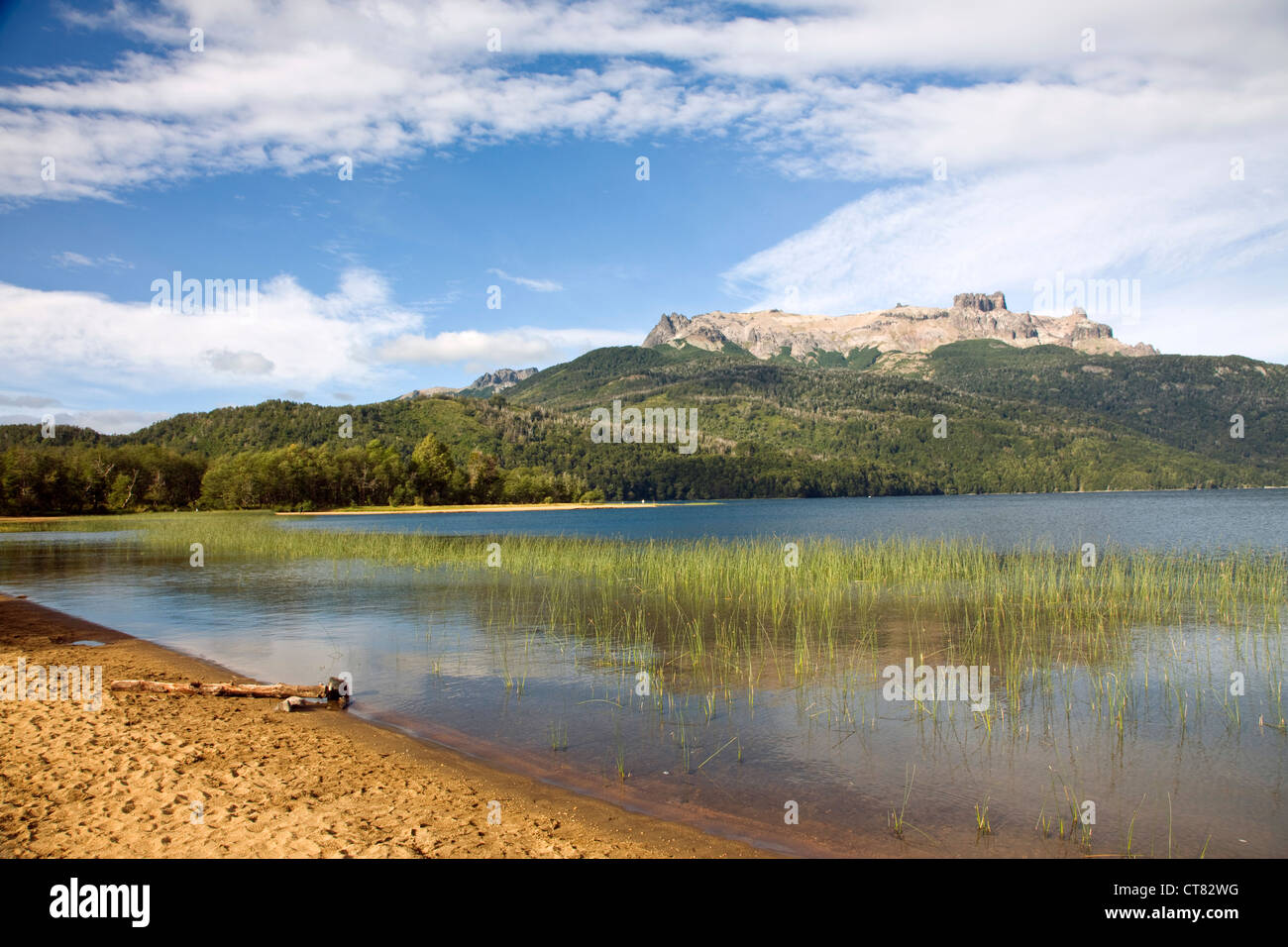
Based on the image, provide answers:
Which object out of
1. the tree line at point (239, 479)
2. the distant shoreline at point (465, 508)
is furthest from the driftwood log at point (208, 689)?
the tree line at point (239, 479)

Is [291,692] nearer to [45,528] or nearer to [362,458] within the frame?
[45,528]

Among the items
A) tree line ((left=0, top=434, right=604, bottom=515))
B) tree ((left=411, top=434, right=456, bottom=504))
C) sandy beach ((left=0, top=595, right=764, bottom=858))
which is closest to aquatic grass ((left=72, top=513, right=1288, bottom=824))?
sandy beach ((left=0, top=595, right=764, bottom=858))

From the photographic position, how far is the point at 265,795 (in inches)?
301

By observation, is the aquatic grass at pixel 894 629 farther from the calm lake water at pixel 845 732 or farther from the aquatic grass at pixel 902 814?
the aquatic grass at pixel 902 814

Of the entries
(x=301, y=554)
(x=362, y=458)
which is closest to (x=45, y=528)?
(x=301, y=554)

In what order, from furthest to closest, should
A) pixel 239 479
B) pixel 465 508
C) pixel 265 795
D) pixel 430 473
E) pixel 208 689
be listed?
pixel 430 473
pixel 465 508
pixel 239 479
pixel 208 689
pixel 265 795

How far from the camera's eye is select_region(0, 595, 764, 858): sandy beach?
6.42 meters

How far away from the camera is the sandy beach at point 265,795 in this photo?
6.42 m

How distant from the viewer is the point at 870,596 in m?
22.7

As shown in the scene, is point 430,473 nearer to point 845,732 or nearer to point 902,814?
point 845,732

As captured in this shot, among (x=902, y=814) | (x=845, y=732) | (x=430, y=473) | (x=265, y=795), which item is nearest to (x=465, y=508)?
(x=430, y=473)

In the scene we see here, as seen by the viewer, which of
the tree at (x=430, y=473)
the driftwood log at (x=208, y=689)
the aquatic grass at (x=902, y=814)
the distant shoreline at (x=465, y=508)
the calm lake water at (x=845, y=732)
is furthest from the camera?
the tree at (x=430, y=473)

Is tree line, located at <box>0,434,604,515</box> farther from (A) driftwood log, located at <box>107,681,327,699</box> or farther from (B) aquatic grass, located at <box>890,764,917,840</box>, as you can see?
(B) aquatic grass, located at <box>890,764,917,840</box>
